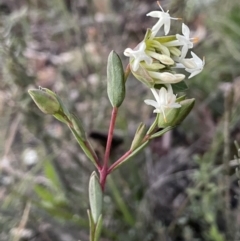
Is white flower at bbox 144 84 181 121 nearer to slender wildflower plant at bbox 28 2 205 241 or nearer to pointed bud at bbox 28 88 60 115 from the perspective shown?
slender wildflower plant at bbox 28 2 205 241

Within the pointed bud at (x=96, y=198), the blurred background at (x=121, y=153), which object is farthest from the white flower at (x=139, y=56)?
the blurred background at (x=121, y=153)

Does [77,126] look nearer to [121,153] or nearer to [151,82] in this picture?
[151,82]

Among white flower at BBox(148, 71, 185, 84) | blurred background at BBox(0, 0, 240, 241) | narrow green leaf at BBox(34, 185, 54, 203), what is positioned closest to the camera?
white flower at BBox(148, 71, 185, 84)

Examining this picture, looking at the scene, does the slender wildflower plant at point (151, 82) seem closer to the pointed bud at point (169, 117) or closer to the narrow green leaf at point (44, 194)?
the pointed bud at point (169, 117)

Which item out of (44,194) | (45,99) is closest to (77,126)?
(45,99)

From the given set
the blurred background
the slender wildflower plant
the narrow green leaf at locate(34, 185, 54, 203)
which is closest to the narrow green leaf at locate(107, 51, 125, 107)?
the slender wildflower plant

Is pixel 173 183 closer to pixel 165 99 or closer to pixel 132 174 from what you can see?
pixel 132 174
